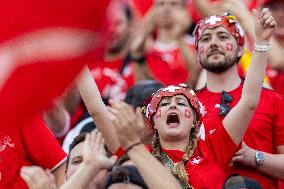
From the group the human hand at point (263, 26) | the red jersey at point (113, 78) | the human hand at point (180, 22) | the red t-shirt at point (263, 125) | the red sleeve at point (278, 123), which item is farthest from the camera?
the human hand at point (180, 22)

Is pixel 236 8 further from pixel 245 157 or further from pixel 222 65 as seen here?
pixel 245 157

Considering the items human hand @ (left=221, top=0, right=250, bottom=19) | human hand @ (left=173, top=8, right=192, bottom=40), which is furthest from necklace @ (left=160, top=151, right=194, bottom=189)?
human hand @ (left=173, top=8, right=192, bottom=40)

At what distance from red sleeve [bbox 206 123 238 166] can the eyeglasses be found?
38 centimetres

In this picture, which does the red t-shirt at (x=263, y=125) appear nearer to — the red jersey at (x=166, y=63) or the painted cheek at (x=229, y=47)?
the painted cheek at (x=229, y=47)

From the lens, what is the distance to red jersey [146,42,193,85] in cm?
777

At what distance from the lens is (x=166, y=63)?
26.1 feet

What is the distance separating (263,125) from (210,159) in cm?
72

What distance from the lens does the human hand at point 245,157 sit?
17.3 feet

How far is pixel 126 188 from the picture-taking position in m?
4.64

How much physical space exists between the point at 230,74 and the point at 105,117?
1.03m

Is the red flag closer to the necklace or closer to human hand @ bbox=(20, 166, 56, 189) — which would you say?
human hand @ bbox=(20, 166, 56, 189)

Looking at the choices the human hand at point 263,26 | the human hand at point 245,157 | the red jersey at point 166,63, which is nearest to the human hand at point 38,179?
the human hand at point 245,157

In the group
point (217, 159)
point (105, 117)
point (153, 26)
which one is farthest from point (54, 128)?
point (153, 26)

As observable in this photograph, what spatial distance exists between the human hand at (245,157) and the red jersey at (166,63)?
7.84 ft
